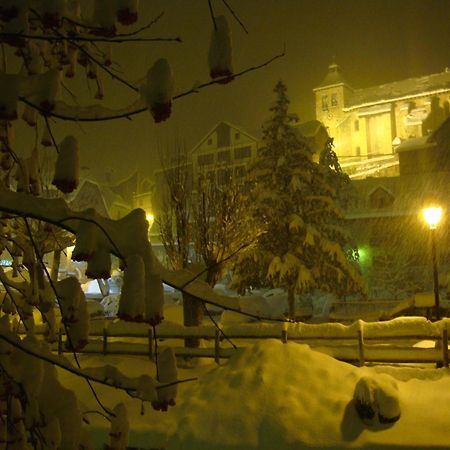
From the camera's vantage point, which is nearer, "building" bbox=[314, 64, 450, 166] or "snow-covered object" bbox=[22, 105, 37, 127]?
"snow-covered object" bbox=[22, 105, 37, 127]

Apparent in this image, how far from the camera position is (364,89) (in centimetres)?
10244

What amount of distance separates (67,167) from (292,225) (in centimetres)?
2218

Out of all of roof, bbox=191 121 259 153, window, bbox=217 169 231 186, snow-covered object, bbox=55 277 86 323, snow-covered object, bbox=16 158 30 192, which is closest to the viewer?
snow-covered object, bbox=55 277 86 323

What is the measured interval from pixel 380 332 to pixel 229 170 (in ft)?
34.2

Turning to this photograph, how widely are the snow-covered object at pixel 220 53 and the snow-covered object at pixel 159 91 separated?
200 mm

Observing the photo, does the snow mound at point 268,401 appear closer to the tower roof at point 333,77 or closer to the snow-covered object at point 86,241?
the snow-covered object at point 86,241

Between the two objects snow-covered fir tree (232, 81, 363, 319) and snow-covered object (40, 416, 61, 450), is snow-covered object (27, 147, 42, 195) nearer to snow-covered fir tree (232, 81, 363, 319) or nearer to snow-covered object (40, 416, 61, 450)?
snow-covered object (40, 416, 61, 450)

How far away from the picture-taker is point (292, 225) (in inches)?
963

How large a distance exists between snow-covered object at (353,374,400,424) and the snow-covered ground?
121 millimetres

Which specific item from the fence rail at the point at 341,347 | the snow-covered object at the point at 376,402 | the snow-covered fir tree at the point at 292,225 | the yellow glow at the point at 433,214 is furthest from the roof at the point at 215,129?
the snow-covered object at the point at 376,402

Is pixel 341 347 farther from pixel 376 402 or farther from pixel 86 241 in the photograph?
pixel 86 241

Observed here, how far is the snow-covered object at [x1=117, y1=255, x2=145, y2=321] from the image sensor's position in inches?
93.4

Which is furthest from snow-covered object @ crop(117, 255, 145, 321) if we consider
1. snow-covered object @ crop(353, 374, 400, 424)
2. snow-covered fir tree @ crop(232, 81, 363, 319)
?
snow-covered fir tree @ crop(232, 81, 363, 319)

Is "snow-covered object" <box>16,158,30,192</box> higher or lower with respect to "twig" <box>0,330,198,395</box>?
higher
